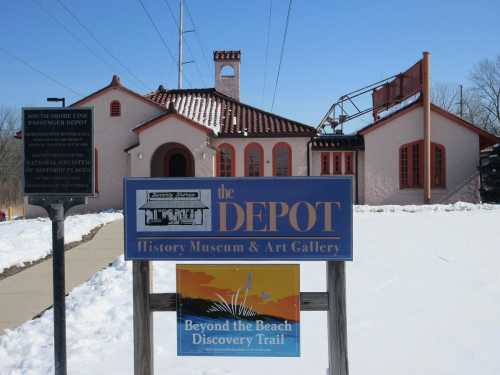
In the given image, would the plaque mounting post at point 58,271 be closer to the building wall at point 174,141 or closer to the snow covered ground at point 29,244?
the snow covered ground at point 29,244

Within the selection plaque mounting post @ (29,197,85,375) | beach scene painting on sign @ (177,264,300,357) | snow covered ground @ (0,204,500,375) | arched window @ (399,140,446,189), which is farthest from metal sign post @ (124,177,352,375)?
arched window @ (399,140,446,189)

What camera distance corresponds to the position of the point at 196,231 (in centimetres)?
329

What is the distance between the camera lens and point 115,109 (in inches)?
875

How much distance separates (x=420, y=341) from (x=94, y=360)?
11.0ft

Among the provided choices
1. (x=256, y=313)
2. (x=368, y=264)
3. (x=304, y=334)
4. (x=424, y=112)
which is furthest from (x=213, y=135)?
(x=256, y=313)

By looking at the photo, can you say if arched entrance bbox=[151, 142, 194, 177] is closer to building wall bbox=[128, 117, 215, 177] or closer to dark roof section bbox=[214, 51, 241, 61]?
building wall bbox=[128, 117, 215, 177]

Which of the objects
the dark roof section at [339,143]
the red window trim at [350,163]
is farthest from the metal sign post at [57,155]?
the red window trim at [350,163]

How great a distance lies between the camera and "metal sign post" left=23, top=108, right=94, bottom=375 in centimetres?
381

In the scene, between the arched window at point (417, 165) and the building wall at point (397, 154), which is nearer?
the building wall at point (397, 154)

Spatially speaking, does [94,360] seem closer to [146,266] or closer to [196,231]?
[146,266]

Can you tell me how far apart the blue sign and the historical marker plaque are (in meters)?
0.82

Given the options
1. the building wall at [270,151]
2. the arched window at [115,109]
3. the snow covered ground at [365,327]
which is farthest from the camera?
the arched window at [115,109]

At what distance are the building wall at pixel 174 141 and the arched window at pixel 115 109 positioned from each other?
2.39 m

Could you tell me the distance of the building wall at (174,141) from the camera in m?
20.7
